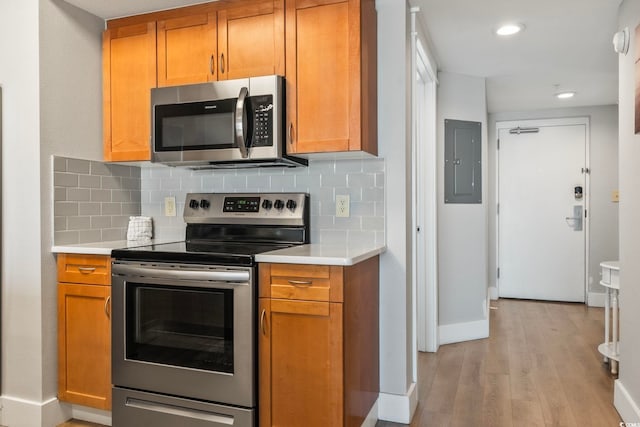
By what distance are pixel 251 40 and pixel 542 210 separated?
4.55 m

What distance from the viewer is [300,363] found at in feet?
6.34

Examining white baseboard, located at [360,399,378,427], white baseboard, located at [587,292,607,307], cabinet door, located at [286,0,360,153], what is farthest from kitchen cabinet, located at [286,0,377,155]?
white baseboard, located at [587,292,607,307]

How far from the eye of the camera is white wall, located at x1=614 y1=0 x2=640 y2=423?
7.41 ft

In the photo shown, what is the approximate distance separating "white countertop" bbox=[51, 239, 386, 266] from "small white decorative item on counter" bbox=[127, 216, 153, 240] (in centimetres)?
21

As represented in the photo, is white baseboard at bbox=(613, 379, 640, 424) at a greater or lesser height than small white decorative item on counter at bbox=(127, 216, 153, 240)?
lesser

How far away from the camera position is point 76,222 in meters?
2.57

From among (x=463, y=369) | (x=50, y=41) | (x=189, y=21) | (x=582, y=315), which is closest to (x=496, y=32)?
(x=189, y=21)

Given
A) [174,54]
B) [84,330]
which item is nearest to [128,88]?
[174,54]

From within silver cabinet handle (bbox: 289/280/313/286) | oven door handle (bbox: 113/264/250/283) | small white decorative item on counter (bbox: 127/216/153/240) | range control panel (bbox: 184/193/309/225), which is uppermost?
range control panel (bbox: 184/193/309/225)

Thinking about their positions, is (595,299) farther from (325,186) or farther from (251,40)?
(251,40)

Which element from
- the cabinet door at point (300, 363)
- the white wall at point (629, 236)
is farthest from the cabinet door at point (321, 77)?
the white wall at point (629, 236)

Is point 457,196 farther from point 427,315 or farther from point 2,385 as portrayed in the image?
point 2,385

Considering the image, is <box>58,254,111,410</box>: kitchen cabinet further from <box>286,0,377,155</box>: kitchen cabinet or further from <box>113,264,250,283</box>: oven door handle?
<box>286,0,377,155</box>: kitchen cabinet

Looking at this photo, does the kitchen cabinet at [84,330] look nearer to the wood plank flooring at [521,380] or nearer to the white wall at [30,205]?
the white wall at [30,205]
